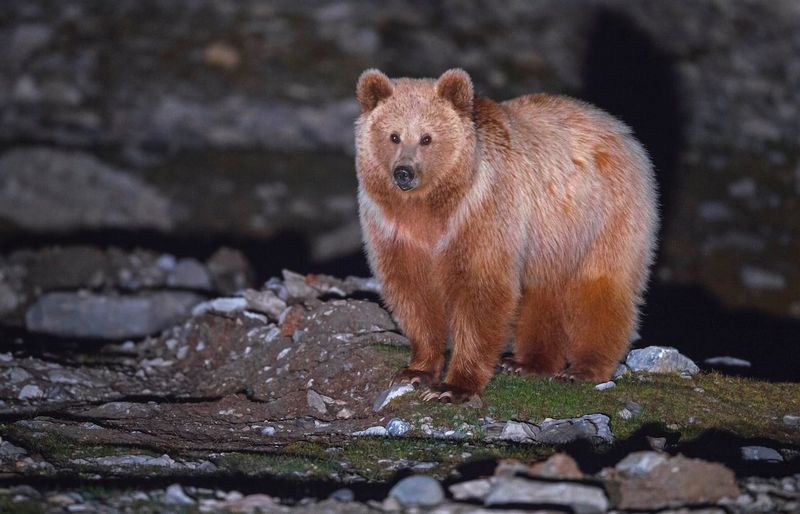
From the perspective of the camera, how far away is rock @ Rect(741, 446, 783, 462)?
712cm

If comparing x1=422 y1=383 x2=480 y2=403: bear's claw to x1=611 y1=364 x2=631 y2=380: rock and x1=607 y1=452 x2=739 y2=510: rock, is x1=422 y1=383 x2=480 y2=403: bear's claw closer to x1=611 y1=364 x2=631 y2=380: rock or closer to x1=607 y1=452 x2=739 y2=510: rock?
x1=611 y1=364 x2=631 y2=380: rock

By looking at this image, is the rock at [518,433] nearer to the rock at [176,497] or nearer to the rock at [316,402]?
the rock at [316,402]

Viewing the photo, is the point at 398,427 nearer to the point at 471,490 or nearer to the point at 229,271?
the point at 471,490

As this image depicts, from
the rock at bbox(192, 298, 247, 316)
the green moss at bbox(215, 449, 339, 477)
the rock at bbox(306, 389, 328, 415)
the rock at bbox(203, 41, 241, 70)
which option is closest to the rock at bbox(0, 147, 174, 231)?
the rock at bbox(203, 41, 241, 70)

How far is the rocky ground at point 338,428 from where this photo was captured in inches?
243

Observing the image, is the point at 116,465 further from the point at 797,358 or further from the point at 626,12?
the point at 626,12

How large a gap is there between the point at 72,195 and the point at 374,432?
10.1m

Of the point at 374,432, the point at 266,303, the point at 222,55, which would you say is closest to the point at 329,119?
the point at 222,55

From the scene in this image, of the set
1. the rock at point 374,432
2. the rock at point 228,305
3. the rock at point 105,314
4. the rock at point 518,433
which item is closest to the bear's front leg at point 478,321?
the rock at point 374,432

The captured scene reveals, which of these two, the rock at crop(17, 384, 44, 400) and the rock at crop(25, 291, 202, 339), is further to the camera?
the rock at crop(25, 291, 202, 339)

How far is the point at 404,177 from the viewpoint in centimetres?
760

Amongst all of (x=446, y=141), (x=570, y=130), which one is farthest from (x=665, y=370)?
(x=446, y=141)

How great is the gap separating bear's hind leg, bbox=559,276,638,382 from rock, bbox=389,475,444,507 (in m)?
2.72

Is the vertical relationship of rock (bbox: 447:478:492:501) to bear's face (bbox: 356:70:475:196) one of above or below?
below
